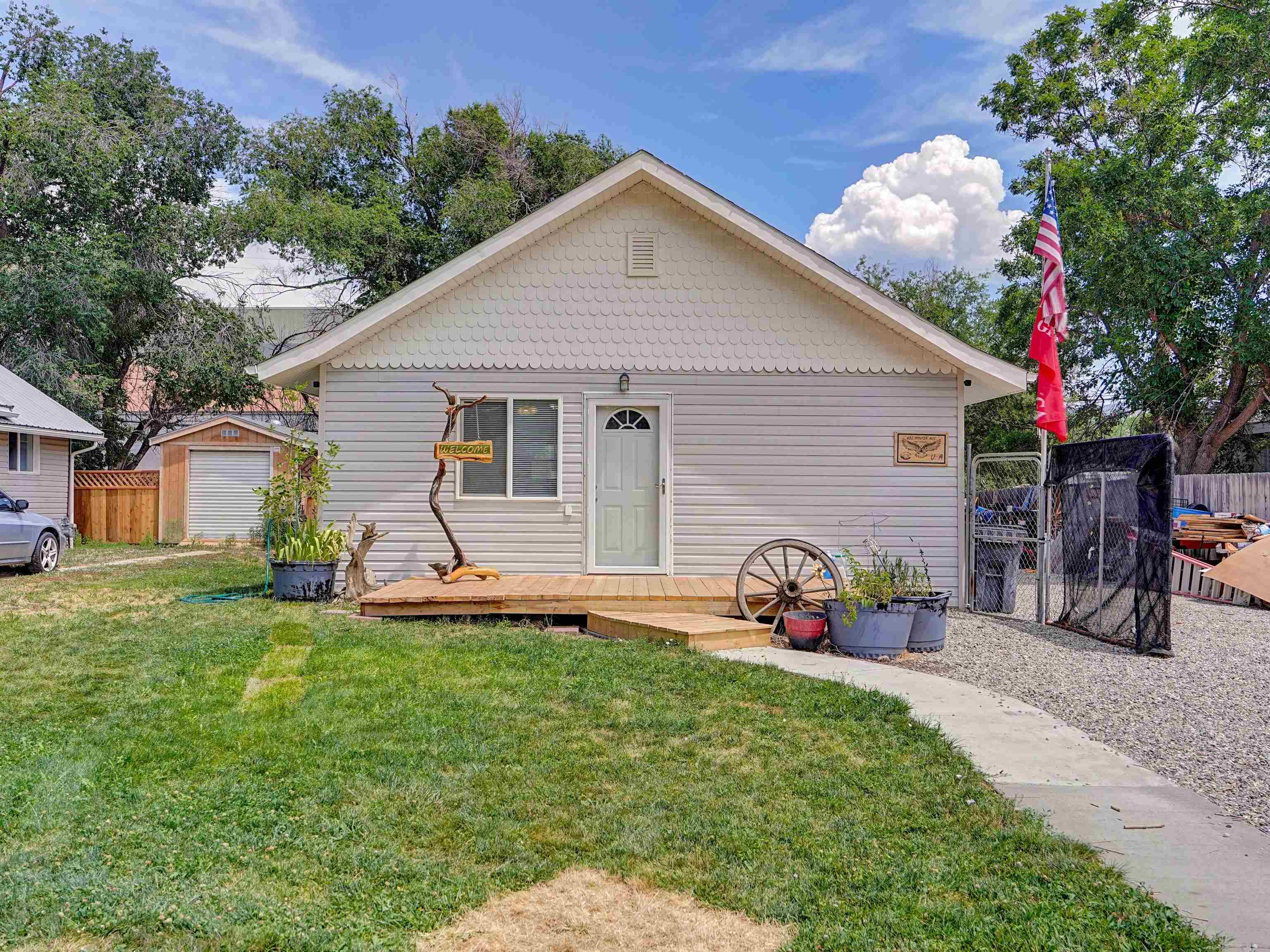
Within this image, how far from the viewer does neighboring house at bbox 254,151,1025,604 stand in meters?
9.71

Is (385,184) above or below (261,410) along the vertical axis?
above

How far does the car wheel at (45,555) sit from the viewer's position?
1326 centimetres

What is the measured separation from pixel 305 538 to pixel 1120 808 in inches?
327

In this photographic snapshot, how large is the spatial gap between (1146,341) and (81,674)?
17987 mm

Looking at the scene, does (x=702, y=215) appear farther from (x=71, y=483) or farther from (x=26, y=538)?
(x=71, y=483)

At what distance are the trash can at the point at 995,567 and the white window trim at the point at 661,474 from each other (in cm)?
347

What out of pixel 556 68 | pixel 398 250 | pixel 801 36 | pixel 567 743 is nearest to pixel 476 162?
pixel 398 250

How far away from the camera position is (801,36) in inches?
488

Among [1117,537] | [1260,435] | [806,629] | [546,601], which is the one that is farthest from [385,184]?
[1260,435]

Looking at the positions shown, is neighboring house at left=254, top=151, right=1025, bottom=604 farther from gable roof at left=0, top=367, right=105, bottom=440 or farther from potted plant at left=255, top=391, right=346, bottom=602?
gable roof at left=0, top=367, right=105, bottom=440

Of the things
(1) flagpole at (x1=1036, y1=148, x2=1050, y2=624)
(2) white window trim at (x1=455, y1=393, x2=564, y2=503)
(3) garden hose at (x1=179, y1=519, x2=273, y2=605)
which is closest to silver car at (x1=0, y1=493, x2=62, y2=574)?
(3) garden hose at (x1=179, y1=519, x2=273, y2=605)

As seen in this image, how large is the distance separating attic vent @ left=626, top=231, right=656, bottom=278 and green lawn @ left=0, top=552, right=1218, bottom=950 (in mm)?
5084

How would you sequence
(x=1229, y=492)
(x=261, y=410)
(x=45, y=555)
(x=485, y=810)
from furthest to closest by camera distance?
(x=261, y=410) < (x=1229, y=492) < (x=45, y=555) < (x=485, y=810)

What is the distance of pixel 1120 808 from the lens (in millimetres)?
3682
